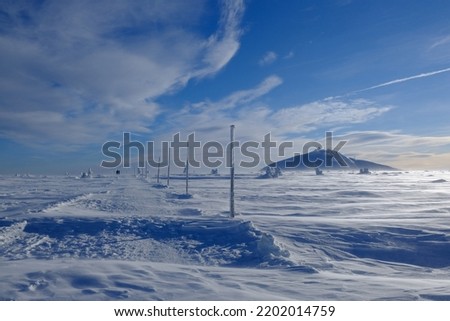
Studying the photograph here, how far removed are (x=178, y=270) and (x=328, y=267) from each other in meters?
3.94

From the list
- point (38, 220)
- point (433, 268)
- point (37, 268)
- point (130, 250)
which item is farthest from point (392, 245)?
point (38, 220)

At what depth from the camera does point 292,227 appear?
13.9 m

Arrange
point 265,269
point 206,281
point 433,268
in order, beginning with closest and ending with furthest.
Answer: point 206,281 → point 265,269 → point 433,268

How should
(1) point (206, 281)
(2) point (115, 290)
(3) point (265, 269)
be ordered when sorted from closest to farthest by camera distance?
(2) point (115, 290), (1) point (206, 281), (3) point (265, 269)

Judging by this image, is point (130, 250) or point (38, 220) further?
point (38, 220)

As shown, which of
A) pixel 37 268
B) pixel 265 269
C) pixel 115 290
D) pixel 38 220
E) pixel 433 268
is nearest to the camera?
pixel 115 290

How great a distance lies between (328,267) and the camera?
31.0 feet

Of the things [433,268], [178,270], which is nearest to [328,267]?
[433,268]

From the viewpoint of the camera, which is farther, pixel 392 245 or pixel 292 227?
pixel 292 227

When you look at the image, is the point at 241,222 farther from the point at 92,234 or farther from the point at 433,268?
the point at 433,268

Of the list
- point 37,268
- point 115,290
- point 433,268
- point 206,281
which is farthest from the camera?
point 433,268

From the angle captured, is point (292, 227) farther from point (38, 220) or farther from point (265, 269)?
point (38, 220)
